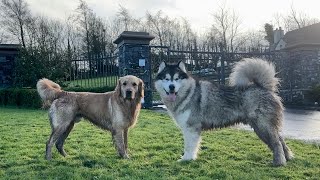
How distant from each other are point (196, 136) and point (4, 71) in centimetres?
1660

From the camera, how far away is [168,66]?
17.5ft

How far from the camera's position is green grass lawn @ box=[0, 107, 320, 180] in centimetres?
434

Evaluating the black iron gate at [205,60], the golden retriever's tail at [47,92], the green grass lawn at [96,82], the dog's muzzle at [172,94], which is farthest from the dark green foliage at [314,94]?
the golden retriever's tail at [47,92]

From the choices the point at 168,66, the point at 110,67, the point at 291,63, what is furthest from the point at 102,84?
the point at 168,66

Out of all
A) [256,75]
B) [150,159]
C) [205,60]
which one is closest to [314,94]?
[205,60]

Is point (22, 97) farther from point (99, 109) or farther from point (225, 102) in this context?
point (225, 102)

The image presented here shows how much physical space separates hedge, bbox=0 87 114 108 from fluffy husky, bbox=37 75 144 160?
8.19 metres

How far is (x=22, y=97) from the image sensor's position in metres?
15.4

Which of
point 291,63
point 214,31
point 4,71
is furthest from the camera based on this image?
point 214,31

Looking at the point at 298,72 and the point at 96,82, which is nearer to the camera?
the point at 298,72

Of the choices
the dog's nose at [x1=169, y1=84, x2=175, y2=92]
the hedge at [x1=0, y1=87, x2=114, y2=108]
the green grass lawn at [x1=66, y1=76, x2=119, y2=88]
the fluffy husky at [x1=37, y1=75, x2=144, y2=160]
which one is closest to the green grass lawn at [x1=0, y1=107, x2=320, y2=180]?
the fluffy husky at [x1=37, y1=75, x2=144, y2=160]

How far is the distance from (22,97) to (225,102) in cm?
1242

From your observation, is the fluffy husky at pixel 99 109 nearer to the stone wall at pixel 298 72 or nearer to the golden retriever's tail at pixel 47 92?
the golden retriever's tail at pixel 47 92

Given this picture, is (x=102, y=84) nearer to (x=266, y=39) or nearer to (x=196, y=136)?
(x=196, y=136)
